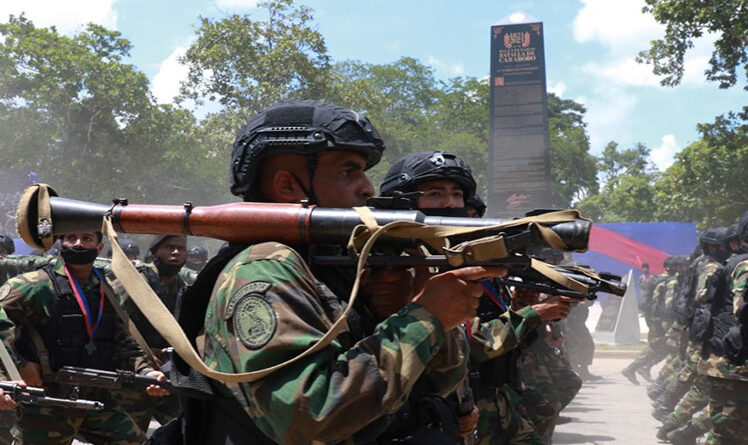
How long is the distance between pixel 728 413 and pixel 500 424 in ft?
11.8

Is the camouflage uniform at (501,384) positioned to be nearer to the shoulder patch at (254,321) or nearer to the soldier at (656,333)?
the shoulder patch at (254,321)

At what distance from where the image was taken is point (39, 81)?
92.6 ft

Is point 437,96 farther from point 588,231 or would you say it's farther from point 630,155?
point 588,231

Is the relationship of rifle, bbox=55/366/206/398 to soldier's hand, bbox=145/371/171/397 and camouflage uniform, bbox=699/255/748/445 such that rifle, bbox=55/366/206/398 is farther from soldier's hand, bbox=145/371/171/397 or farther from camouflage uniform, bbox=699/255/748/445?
camouflage uniform, bbox=699/255/748/445

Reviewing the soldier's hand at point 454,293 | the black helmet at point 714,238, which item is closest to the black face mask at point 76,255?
the soldier's hand at point 454,293

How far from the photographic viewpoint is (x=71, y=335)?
573 centimetres

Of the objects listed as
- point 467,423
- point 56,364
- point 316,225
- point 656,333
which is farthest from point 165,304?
point 656,333

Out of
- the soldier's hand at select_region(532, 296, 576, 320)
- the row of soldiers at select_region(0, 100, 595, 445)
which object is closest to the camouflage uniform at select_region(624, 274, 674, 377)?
the soldier's hand at select_region(532, 296, 576, 320)

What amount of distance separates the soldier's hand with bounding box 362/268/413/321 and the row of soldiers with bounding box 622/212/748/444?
5.28m

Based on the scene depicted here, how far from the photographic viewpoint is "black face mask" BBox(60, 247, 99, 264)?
5.74 m

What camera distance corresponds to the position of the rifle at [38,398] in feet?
16.8

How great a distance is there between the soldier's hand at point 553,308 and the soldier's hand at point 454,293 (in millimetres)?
3027

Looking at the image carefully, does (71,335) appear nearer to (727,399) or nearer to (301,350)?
(301,350)

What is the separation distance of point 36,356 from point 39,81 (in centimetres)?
2476
